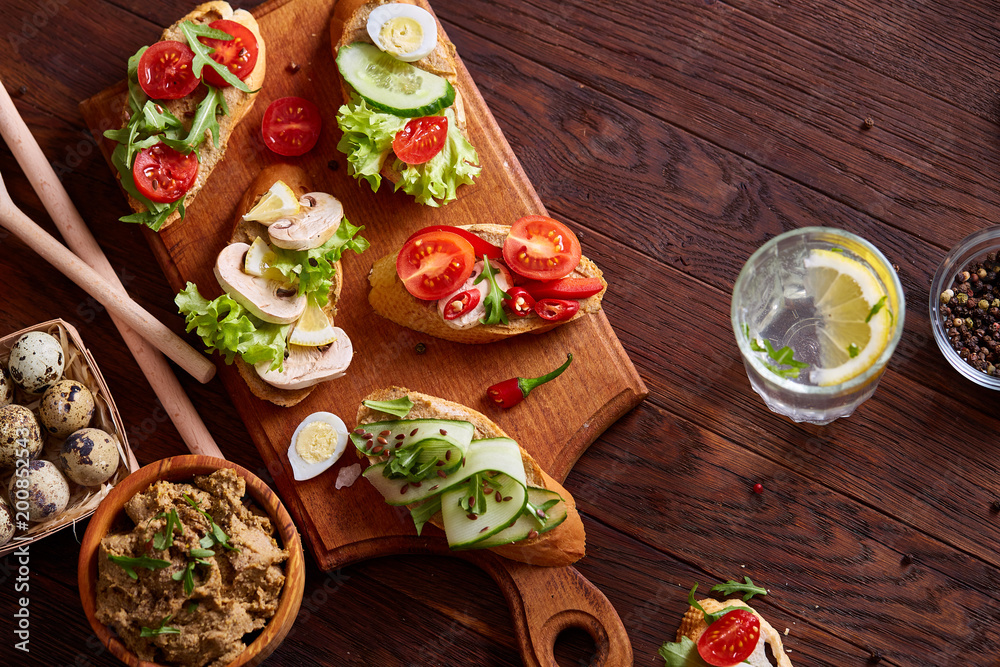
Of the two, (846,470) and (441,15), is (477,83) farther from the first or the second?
(846,470)

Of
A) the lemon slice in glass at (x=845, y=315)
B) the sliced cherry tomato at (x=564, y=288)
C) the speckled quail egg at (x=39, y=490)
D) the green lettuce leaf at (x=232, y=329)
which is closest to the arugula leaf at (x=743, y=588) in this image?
the lemon slice in glass at (x=845, y=315)

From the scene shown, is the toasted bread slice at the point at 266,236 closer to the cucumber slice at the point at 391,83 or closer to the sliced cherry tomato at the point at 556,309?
the cucumber slice at the point at 391,83

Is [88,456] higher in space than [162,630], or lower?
higher

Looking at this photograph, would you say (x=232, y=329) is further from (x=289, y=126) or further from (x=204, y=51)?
(x=204, y=51)

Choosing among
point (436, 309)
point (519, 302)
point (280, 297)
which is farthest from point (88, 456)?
point (519, 302)

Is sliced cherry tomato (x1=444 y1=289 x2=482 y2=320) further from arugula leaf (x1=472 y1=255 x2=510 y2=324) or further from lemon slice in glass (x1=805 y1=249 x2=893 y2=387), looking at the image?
lemon slice in glass (x1=805 y1=249 x2=893 y2=387)

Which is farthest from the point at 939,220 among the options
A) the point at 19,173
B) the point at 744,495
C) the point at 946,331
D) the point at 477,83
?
the point at 19,173
